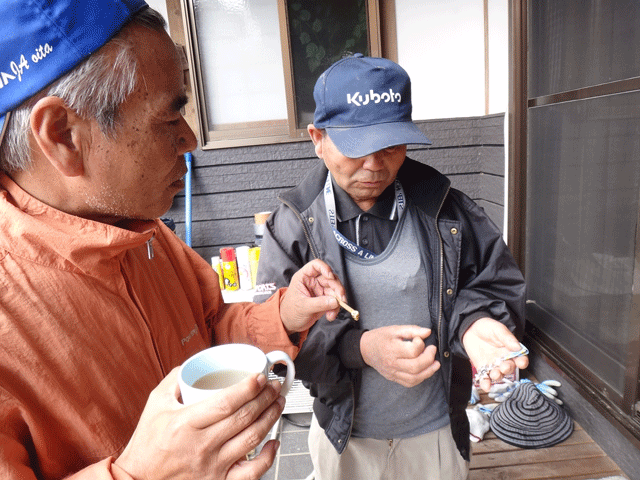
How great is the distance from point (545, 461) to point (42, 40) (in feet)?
9.11

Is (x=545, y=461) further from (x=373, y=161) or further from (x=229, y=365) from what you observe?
(x=229, y=365)

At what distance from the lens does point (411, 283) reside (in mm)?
1395

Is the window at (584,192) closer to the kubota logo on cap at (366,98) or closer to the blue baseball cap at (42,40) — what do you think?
the kubota logo on cap at (366,98)

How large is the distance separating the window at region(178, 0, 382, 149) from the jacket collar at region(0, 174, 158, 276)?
2.63 metres

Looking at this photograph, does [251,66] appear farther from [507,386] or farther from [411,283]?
[507,386]

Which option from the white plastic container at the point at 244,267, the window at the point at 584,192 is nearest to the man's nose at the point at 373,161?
the window at the point at 584,192

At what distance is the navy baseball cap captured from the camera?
4.22 ft

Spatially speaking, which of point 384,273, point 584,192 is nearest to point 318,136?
point 384,273

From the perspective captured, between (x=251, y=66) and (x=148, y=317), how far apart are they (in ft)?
9.12

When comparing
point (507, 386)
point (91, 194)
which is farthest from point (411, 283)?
point (507, 386)

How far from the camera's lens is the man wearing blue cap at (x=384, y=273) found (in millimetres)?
1325

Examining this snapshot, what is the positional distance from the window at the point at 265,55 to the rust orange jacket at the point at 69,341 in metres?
2.60

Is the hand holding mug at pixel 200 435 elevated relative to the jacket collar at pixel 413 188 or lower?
lower

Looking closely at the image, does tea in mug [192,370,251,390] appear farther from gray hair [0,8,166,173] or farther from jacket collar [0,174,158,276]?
gray hair [0,8,166,173]
